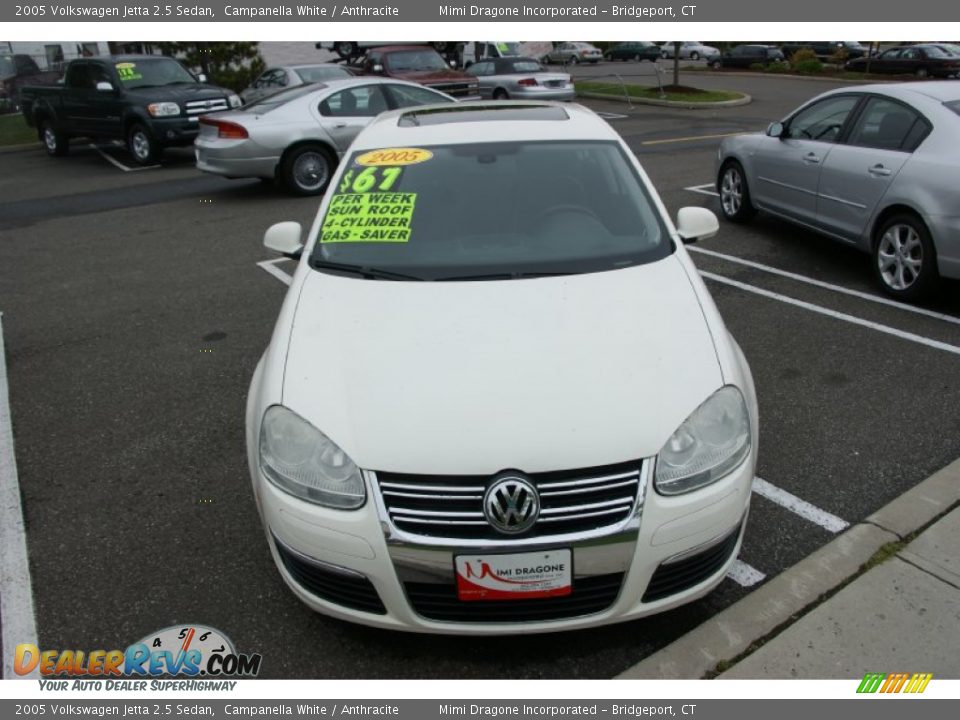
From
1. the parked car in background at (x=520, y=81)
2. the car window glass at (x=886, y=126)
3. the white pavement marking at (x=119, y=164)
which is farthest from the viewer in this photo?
the parked car in background at (x=520, y=81)

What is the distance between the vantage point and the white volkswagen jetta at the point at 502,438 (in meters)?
2.23

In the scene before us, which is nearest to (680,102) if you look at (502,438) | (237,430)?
(237,430)

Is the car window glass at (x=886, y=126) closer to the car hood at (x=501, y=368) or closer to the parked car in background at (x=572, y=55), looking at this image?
the car hood at (x=501, y=368)

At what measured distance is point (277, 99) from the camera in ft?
33.7

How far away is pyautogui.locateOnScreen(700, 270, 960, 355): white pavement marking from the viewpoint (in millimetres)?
4887

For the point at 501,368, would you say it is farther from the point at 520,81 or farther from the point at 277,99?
the point at 520,81

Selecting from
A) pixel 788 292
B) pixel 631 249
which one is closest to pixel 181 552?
pixel 631 249

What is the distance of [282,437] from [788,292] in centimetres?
470

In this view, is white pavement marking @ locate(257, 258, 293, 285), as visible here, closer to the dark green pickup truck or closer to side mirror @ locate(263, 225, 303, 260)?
side mirror @ locate(263, 225, 303, 260)

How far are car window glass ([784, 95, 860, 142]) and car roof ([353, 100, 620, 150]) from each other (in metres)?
3.28

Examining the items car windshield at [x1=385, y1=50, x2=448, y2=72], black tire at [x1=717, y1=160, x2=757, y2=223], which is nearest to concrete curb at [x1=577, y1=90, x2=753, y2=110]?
car windshield at [x1=385, y1=50, x2=448, y2=72]

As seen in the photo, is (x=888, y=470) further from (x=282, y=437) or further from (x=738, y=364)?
(x=282, y=437)

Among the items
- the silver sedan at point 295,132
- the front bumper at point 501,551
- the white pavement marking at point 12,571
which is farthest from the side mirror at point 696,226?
the silver sedan at point 295,132

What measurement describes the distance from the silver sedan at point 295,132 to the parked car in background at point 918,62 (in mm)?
25564
